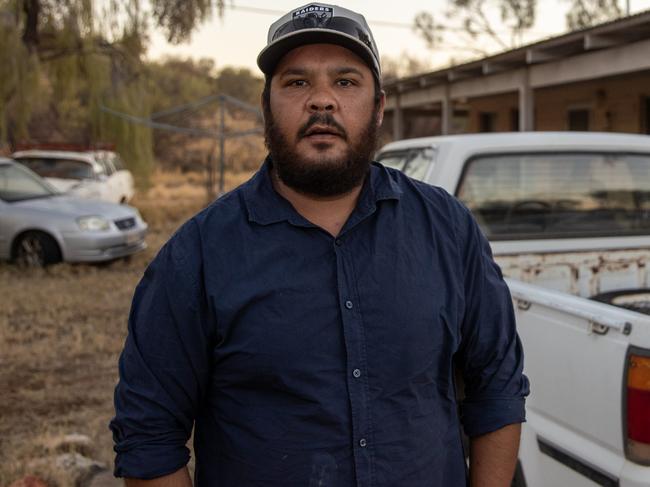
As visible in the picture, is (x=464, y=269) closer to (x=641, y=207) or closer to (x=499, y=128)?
(x=641, y=207)

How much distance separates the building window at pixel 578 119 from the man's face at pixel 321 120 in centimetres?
1621

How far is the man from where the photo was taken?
1696mm

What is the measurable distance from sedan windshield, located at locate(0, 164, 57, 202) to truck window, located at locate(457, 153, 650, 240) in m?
8.53

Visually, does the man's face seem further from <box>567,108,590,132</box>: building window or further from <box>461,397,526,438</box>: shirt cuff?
<box>567,108,590,132</box>: building window

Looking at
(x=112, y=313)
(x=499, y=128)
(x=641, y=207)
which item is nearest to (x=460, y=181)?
(x=641, y=207)

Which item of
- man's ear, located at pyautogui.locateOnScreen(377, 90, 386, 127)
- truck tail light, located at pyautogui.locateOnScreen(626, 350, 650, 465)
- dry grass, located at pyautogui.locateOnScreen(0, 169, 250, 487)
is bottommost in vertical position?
dry grass, located at pyautogui.locateOnScreen(0, 169, 250, 487)

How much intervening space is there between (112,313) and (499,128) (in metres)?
14.6

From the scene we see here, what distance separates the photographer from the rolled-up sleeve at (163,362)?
5.60ft

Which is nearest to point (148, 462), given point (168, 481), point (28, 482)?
point (168, 481)

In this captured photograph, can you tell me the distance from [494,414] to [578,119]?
1656cm

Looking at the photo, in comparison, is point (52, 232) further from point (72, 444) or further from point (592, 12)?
point (592, 12)

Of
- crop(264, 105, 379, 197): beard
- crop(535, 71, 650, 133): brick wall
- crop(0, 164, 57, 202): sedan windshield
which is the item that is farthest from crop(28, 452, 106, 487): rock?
crop(535, 71, 650, 133): brick wall

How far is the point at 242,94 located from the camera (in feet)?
206

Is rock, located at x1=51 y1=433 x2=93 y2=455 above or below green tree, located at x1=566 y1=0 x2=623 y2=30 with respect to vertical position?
below
